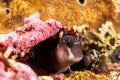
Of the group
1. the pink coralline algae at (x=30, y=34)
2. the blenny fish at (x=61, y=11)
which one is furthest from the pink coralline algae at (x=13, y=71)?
the blenny fish at (x=61, y=11)

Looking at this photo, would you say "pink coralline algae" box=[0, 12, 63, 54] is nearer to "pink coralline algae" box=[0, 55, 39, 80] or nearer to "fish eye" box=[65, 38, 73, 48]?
"fish eye" box=[65, 38, 73, 48]

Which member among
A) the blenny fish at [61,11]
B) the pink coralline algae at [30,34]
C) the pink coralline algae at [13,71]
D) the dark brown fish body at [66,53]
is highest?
the blenny fish at [61,11]

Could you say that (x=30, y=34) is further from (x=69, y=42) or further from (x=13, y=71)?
(x=13, y=71)

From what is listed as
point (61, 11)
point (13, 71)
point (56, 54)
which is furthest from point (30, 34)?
point (13, 71)

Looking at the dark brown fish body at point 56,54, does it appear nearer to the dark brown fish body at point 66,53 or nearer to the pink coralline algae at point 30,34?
the dark brown fish body at point 66,53

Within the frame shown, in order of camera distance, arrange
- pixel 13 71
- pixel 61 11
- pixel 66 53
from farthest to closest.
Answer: pixel 61 11
pixel 66 53
pixel 13 71

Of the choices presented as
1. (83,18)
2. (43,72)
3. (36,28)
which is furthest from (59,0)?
(43,72)

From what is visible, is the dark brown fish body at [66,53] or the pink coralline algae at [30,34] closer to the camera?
the pink coralline algae at [30,34]

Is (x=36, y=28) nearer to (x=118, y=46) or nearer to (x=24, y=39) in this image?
(x=24, y=39)
